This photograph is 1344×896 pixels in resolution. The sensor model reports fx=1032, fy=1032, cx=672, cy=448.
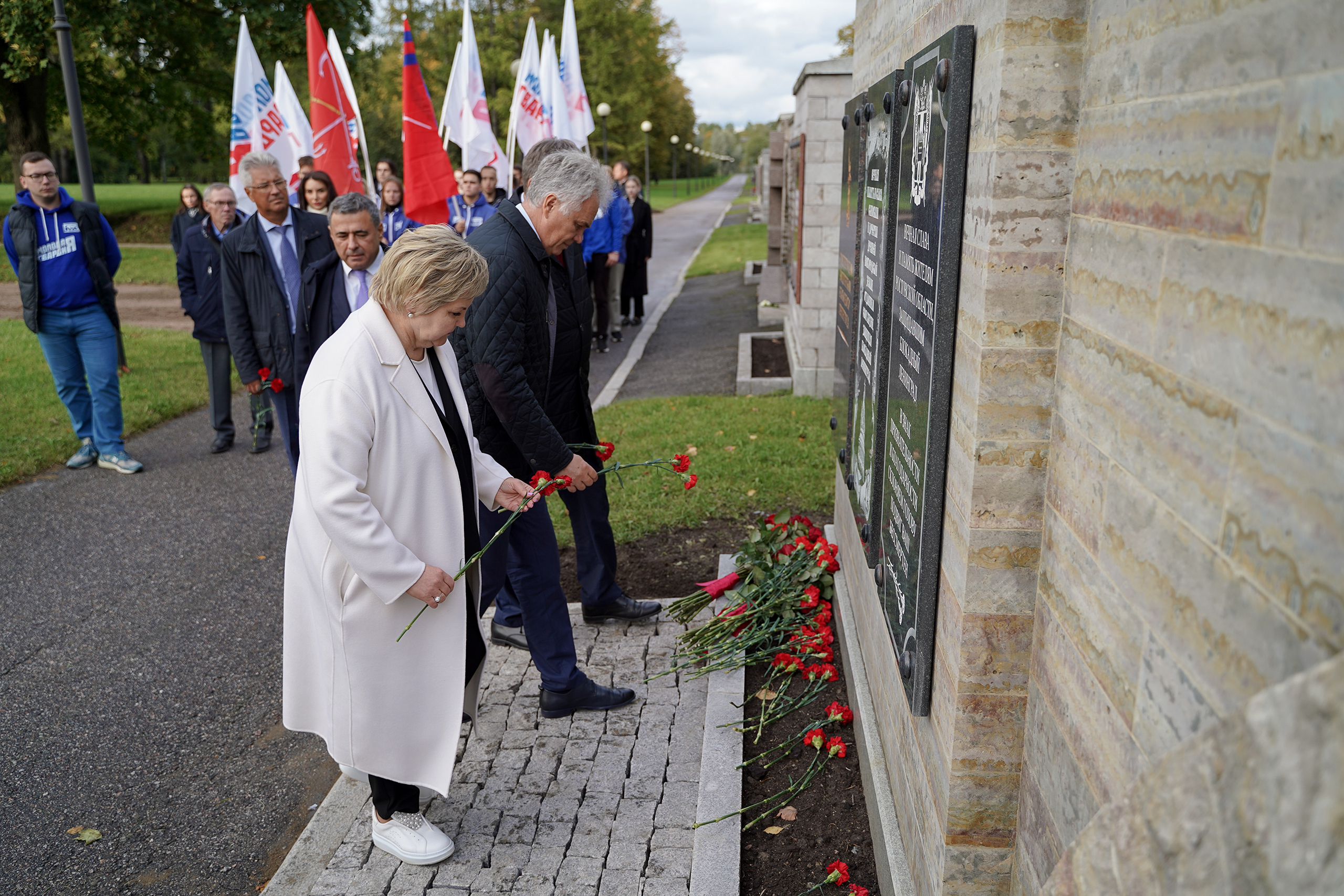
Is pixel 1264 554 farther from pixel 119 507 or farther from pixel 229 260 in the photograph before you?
pixel 119 507

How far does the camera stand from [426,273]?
9.83ft

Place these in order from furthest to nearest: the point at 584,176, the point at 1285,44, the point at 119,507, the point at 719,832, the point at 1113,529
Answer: the point at 119,507, the point at 584,176, the point at 719,832, the point at 1113,529, the point at 1285,44

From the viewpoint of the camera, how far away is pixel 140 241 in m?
32.0

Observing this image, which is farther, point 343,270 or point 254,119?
point 254,119

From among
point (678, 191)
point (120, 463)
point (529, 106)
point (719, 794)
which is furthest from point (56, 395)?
point (678, 191)

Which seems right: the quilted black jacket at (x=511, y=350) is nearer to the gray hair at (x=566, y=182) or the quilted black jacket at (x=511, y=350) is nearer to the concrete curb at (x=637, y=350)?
the gray hair at (x=566, y=182)

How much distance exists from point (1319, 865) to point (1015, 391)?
1365mm

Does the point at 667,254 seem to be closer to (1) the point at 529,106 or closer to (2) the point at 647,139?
(1) the point at 529,106

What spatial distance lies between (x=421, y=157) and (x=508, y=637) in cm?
622

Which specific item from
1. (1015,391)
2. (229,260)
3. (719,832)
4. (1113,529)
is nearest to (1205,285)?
(1113,529)

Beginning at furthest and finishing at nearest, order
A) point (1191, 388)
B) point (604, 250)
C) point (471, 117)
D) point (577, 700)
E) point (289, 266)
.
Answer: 1. point (604, 250)
2. point (471, 117)
3. point (289, 266)
4. point (577, 700)
5. point (1191, 388)

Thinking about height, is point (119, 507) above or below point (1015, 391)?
below

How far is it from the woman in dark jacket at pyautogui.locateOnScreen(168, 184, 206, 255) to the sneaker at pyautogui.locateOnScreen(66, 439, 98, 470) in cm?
332

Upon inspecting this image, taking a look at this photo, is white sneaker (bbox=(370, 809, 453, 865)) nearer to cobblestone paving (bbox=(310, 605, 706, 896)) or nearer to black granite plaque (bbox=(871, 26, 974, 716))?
cobblestone paving (bbox=(310, 605, 706, 896))
